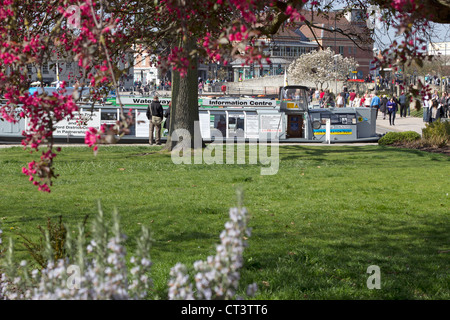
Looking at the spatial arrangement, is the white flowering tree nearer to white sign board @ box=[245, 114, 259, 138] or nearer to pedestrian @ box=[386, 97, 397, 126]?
pedestrian @ box=[386, 97, 397, 126]

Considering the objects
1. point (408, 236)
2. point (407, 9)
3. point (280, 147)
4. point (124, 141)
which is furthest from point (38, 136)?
point (124, 141)

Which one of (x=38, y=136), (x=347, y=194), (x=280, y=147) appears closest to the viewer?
(x=38, y=136)

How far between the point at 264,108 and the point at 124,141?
6806mm

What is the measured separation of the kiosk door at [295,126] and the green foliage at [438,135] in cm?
589

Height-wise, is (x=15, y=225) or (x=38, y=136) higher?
(x=38, y=136)

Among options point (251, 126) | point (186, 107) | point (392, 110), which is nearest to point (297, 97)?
point (251, 126)

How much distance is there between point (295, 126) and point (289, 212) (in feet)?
58.3

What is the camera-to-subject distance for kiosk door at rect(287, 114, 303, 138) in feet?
95.1

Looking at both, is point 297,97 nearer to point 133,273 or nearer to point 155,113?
point 155,113

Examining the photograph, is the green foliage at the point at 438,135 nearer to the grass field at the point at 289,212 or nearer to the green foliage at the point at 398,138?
the green foliage at the point at 398,138

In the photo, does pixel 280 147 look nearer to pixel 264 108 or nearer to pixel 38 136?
pixel 264 108

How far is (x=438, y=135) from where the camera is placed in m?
24.5
